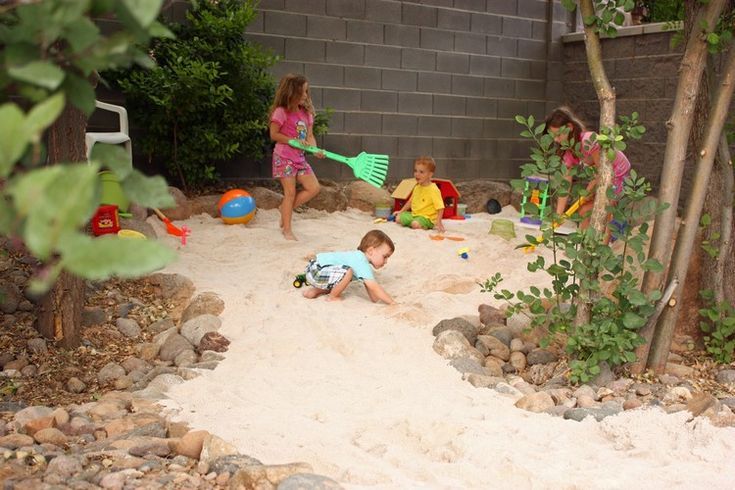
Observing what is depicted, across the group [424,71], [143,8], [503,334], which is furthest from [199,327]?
[424,71]

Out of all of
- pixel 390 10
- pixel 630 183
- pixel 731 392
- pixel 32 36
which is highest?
pixel 390 10

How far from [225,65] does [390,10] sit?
2.06m

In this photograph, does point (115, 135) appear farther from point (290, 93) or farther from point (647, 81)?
point (647, 81)

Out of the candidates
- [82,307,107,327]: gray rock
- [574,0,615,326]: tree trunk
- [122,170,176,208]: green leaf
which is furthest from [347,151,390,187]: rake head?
[122,170,176,208]: green leaf

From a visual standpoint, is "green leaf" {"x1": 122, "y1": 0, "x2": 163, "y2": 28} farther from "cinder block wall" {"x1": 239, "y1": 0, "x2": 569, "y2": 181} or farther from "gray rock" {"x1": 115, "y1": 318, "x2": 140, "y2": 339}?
"cinder block wall" {"x1": 239, "y1": 0, "x2": 569, "y2": 181}

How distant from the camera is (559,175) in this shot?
12.2 feet

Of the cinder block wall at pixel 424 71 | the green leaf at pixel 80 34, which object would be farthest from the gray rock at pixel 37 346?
Answer: the cinder block wall at pixel 424 71

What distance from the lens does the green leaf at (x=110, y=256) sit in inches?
39.6

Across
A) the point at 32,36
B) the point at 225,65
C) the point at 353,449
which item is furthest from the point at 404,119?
the point at 32,36

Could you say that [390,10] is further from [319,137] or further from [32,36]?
[32,36]

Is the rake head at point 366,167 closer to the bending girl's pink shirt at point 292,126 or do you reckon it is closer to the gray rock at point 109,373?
the bending girl's pink shirt at point 292,126

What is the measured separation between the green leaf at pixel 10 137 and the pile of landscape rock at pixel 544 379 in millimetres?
2731

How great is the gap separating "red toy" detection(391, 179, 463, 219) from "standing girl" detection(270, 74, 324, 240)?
39.2 inches

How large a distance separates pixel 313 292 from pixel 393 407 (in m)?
1.45
